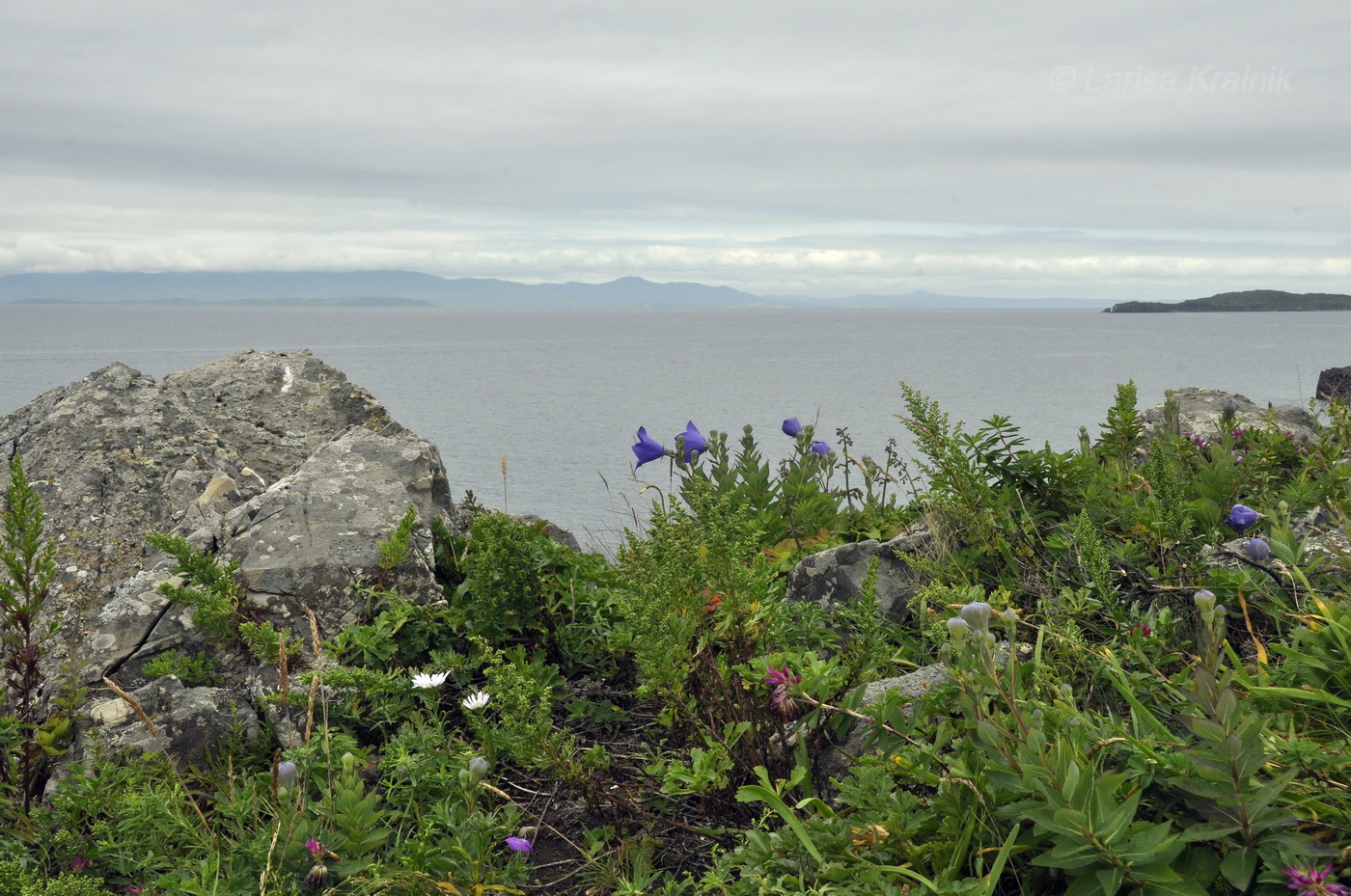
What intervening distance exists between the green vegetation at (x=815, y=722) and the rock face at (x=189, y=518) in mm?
158

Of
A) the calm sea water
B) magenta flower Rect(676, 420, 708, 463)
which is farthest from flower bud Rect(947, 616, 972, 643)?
the calm sea water

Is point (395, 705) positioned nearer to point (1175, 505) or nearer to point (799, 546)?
point (799, 546)

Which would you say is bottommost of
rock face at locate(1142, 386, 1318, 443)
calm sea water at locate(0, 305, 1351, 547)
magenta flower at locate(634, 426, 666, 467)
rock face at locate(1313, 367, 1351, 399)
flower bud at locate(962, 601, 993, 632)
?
calm sea water at locate(0, 305, 1351, 547)

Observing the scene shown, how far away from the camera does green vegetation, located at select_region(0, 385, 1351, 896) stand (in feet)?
5.98

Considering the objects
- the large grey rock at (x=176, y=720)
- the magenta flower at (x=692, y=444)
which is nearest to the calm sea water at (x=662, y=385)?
the magenta flower at (x=692, y=444)

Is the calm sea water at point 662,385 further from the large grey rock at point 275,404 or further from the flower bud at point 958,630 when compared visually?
the flower bud at point 958,630

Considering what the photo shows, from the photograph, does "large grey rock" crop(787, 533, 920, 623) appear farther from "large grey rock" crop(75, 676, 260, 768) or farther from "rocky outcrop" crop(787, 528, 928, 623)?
"large grey rock" crop(75, 676, 260, 768)

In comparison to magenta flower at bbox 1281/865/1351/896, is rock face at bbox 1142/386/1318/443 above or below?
above

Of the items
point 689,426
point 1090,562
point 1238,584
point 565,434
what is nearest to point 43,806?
point 689,426

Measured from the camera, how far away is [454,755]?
3.00 metres

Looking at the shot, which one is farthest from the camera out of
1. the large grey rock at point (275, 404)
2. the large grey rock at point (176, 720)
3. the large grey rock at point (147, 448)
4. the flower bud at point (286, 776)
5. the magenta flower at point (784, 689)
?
the large grey rock at point (275, 404)

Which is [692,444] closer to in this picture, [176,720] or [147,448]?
[176,720]

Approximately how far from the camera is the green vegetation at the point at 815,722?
5.98 ft

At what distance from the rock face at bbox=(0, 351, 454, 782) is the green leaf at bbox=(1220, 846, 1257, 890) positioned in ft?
9.94
